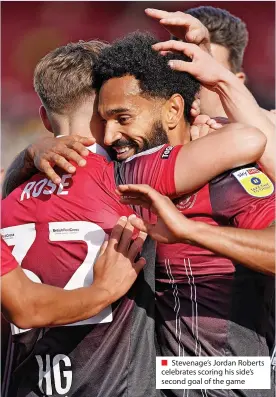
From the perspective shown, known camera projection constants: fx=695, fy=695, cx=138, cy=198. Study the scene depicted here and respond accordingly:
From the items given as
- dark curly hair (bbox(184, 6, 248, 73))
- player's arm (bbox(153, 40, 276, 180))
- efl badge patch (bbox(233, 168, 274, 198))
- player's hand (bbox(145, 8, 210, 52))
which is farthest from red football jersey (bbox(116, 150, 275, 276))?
dark curly hair (bbox(184, 6, 248, 73))

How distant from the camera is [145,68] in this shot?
3.00m

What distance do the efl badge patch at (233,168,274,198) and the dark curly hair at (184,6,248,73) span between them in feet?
7.53

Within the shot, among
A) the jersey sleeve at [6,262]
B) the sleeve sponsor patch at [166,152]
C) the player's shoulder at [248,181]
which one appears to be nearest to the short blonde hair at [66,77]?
the sleeve sponsor patch at [166,152]

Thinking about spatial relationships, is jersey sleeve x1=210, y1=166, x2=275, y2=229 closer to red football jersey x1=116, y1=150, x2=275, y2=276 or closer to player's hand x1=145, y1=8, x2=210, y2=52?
red football jersey x1=116, y1=150, x2=275, y2=276

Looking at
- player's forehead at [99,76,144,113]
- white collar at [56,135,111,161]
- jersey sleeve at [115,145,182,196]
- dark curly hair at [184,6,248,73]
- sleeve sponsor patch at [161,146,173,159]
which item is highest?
dark curly hair at [184,6,248,73]

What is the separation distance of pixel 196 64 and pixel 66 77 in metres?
0.65

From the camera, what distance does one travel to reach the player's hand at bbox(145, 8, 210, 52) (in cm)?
310

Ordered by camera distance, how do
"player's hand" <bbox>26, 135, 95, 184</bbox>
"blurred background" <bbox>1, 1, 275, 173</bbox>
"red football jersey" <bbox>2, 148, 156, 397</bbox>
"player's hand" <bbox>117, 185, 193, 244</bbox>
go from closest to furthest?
1. "player's hand" <bbox>117, 185, 193, 244</bbox>
2. "red football jersey" <bbox>2, 148, 156, 397</bbox>
3. "player's hand" <bbox>26, 135, 95, 184</bbox>
4. "blurred background" <bbox>1, 1, 275, 173</bbox>

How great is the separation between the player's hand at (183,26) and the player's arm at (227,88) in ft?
0.81

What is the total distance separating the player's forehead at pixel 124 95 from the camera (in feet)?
9.80

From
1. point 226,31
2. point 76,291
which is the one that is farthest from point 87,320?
point 226,31

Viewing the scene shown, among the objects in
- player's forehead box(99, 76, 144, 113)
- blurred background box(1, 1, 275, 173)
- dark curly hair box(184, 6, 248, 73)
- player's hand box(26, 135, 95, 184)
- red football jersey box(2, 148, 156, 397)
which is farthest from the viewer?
blurred background box(1, 1, 275, 173)

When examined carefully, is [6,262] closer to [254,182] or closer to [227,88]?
[254,182]

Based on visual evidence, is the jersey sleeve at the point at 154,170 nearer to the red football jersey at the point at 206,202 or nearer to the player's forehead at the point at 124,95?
the red football jersey at the point at 206,202
